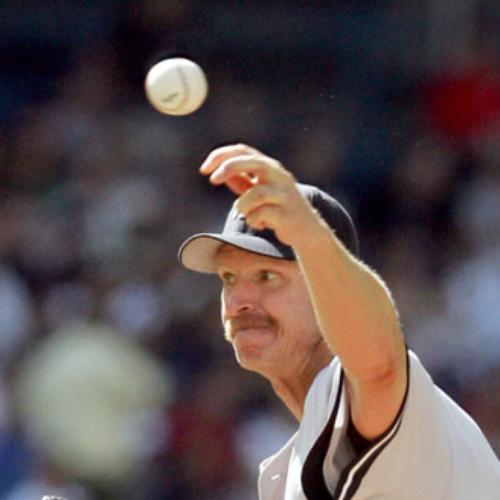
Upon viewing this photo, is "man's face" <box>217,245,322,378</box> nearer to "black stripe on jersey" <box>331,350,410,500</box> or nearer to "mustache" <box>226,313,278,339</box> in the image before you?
"mustache" <box>226,313,278,339</box>

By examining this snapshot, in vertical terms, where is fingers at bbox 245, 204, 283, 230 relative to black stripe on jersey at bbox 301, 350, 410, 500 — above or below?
above

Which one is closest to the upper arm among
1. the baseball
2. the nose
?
the nose

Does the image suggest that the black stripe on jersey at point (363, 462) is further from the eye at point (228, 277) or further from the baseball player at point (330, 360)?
the eye at point (228, 277)

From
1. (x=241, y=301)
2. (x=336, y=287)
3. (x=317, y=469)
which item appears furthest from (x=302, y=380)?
(x=336, y=287)

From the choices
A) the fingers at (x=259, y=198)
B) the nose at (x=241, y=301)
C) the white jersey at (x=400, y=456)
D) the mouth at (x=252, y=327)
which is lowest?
the white jersey at (x=400, y=456)

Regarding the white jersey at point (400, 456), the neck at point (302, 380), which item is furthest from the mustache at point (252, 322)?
the white jersey at point (400, 456)

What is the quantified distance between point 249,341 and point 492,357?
5.02 meters

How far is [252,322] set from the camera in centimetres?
340

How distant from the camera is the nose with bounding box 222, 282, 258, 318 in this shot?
3.40m

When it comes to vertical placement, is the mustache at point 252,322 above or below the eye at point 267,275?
below

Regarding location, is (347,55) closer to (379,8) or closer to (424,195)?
(379,8)

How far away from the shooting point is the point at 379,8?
9227 mm

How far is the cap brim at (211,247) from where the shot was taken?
Answer: 3387mm

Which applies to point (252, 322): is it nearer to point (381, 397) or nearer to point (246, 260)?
point (246, 260)
